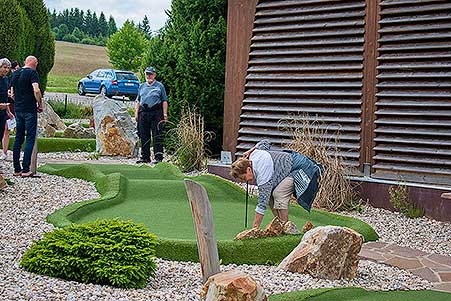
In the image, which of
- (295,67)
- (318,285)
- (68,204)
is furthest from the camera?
(295,67)

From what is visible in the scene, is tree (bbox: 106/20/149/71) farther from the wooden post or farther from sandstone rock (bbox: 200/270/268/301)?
sandstone rock (bbox: 200/270/268/301)

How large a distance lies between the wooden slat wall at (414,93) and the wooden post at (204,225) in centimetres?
485

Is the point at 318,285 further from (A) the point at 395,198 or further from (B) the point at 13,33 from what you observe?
(B) the point at 13,33

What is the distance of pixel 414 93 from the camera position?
9047 mm

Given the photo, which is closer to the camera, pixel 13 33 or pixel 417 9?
pixel 417 9

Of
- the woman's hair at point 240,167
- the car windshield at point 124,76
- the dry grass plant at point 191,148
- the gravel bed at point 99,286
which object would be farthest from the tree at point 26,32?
the woman's hair at point 240,167

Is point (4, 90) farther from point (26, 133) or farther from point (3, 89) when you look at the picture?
point (26, 133)

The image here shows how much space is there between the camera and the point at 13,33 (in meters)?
17.3

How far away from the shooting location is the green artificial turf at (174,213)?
5902 mm

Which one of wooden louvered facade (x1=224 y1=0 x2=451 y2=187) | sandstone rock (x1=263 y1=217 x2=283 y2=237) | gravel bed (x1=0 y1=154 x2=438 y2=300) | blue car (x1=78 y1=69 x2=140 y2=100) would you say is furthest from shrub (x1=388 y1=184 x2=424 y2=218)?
blue car (x1=78 y1=69 x2=140 y2=100)

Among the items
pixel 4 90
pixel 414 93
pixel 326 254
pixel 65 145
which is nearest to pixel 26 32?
pixel 65 145

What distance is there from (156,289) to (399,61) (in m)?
5.48

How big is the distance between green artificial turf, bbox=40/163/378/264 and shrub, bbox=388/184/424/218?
128cm

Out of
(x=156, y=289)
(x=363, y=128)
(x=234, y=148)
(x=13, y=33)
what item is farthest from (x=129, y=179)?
(x=13, y=33)
